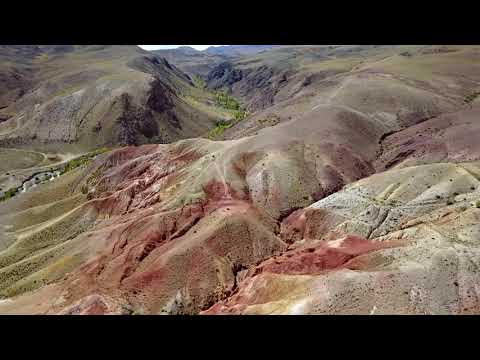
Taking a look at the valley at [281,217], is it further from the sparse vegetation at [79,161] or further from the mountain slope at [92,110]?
the mountain slope at [92,110]

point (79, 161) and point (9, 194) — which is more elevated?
point (79, 161)

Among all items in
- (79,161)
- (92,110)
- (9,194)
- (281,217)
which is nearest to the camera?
(281,217)

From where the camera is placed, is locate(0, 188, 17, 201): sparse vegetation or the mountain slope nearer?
locate(0, 188, 17, 201): sparse vegetation

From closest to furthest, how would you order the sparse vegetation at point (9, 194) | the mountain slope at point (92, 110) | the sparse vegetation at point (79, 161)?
the sparse vegetation at point (9, 194) < the sparse vegetation at point (79, 161) < the mountain slope at point (92, 110)

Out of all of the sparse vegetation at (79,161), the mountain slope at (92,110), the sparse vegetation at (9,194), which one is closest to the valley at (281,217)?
the sparse vegetation at (79,161)

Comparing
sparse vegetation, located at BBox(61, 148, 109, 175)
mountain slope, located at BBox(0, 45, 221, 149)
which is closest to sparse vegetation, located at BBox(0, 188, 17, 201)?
sparse vegetation, located at BBox(61, 148, 109, 175)

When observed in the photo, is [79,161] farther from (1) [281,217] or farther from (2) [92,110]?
(1) [281,217]

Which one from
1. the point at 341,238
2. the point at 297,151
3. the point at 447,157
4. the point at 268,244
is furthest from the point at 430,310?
the point at 447,157

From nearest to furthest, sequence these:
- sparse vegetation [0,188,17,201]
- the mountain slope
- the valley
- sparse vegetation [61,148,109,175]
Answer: the valley
sparse vegetation [0,188,17,201]
sparse vegetation [61,148,109,175]
the mountain slope

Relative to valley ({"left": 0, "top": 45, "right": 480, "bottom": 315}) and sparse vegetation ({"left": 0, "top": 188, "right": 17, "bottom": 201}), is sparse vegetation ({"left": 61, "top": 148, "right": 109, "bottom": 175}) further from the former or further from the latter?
sparse vegetation ({"left": 0, "top": 188, "right": 17, "bottom": 201})

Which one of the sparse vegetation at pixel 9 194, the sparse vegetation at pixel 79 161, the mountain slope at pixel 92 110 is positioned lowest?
the sparse vegetation at pixel 9 194

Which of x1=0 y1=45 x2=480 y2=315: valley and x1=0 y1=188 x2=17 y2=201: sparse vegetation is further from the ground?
x1=0 y1=45 x2=480 y2=315: valley

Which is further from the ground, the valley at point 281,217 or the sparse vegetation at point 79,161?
the valley at point 281,217

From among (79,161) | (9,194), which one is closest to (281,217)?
(9,194)
